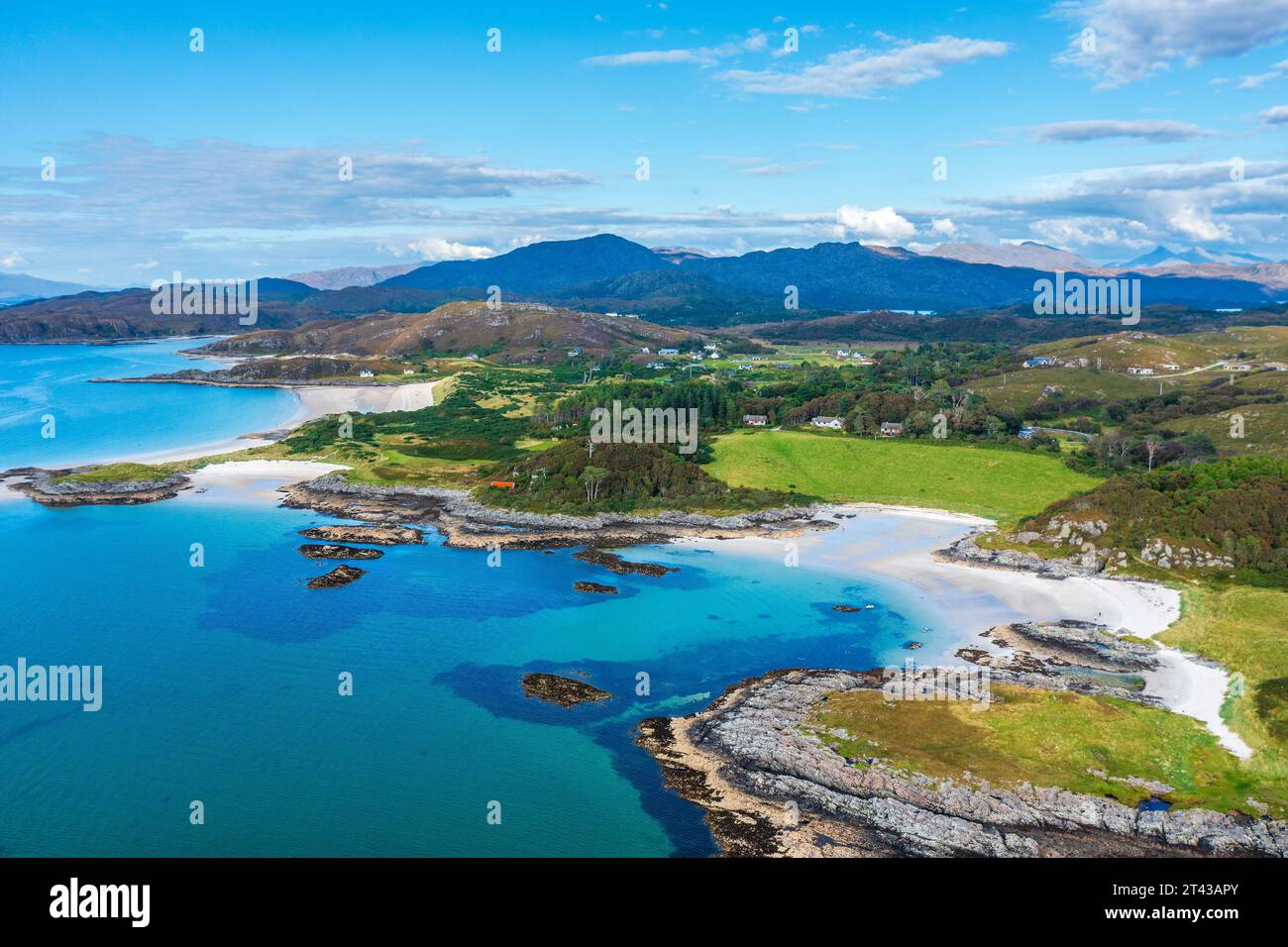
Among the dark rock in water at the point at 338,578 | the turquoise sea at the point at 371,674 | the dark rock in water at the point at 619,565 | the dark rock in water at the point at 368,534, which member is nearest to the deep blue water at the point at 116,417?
the turquoise sea at the point at 371,674

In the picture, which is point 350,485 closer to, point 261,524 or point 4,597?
point 261,524

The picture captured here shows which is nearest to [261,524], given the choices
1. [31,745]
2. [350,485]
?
[350,485]

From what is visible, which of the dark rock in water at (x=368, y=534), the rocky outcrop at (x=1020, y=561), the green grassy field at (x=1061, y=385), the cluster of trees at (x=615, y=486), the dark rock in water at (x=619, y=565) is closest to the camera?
the rocky outcrop at (x=1020, y=561)

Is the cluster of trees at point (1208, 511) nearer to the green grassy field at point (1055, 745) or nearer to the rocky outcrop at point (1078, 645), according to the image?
the rocky outcrop at point (1078, 645)

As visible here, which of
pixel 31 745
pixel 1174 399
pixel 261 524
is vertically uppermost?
pixel 1174 399

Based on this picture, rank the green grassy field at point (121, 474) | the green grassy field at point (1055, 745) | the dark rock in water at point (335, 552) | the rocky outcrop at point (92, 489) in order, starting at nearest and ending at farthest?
the green grassy field at point (1055, 745), the dark rock in water at point (335, 552), the rocky outcrop at point (92, 489), the green grassy field at point (121, 474)

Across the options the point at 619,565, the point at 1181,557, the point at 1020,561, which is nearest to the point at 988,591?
the point at 1020,561

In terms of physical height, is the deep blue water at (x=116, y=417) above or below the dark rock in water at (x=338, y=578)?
above
